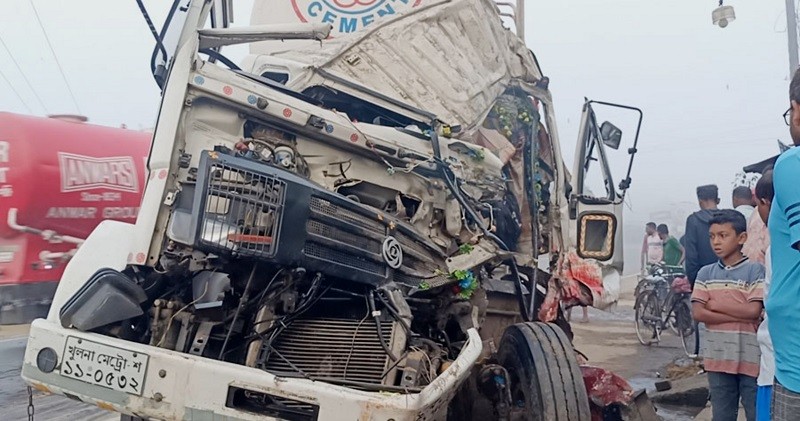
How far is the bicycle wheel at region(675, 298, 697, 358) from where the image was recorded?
25.5ft

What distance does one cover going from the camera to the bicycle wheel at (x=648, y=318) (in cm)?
863

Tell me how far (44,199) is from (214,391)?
3.73 metres

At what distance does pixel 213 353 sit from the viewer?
295 centimetres

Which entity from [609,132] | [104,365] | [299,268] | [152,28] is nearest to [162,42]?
[152,28]

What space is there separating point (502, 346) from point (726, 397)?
1268mm

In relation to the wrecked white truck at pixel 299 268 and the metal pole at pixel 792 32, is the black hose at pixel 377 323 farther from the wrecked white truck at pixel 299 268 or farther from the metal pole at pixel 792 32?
the metal pole at pixel 792 32

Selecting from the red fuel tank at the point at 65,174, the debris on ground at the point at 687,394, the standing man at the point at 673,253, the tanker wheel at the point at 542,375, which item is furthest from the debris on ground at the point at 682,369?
the red fuel tank at the point at 65,174

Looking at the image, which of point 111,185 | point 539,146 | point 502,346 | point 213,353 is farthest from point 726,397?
point 111,185

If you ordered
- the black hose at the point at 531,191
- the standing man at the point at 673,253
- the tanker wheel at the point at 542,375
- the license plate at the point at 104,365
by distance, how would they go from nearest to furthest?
the license plate at the point at 104,365
the tanker wheel at the point at 542,375
the black hose at the point at 531,191
the standing man at the point at 673,253

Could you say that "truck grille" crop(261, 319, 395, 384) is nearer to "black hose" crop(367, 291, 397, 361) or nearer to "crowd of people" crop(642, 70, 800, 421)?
"black hose" crop(367, 291, 397, 361)

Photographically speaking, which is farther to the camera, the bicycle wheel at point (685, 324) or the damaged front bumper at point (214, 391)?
the bicycle wheel at point (685, 324)

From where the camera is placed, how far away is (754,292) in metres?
3.56

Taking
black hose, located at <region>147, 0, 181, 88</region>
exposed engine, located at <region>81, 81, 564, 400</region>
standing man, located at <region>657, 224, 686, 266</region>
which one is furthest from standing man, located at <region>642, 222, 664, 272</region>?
black hose, located at <region>147, 0, 181, 88</region>

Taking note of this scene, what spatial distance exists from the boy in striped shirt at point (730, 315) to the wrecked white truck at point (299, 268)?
73 cm
